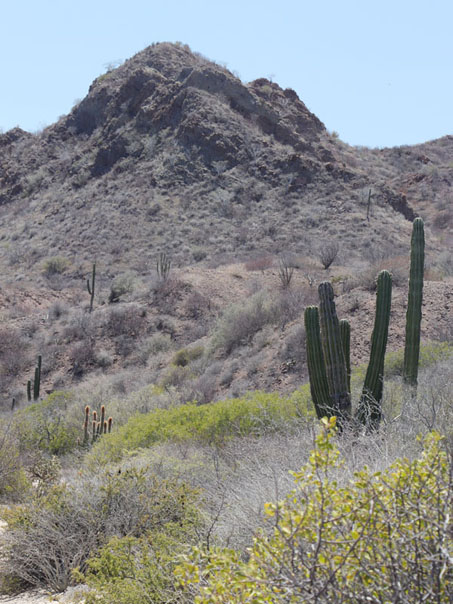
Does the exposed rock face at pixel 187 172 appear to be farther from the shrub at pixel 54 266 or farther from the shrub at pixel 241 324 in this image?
the shrub at pixel 241 324

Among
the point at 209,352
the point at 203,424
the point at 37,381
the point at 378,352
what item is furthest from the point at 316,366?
the point at 37,381

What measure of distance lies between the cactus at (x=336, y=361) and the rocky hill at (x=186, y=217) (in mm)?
6245

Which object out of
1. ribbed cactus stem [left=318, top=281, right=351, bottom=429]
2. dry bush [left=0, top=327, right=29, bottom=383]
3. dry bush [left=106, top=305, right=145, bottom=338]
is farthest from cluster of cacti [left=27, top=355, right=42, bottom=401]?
ribbed cactus stem [left=318, top=281, right=351, bottom=429]

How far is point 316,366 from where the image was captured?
31.8 feet

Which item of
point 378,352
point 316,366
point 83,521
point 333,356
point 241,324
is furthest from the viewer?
point 241,324

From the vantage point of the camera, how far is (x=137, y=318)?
2655 cm

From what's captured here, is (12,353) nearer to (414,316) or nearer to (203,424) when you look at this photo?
(203,424)

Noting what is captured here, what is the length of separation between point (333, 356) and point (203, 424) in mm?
A: 2782

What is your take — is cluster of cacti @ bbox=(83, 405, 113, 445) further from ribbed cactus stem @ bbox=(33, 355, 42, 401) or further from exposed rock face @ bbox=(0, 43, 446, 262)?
exposed rock face @ bbox=(0, 43, 446, 262)

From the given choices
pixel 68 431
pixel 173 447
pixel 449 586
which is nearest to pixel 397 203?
pixel 68 431

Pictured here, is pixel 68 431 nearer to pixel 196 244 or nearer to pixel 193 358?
pixel 193 358

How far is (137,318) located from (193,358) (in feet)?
20.5

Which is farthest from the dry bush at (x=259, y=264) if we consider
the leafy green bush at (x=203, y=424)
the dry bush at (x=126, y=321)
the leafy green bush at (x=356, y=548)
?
the leafy green bush at (x=356, y=548)

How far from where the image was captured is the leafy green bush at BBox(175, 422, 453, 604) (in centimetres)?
252
